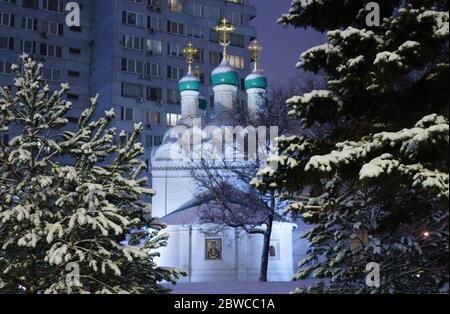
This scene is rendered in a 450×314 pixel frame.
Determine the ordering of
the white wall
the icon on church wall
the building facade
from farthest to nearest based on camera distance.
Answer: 1. the building facade
2. the icon on church wall
3. the white wall

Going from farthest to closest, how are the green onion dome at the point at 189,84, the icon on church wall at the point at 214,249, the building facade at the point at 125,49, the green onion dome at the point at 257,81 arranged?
the building facade at the point at 125,49 < the green onion dome at the point at 189,84 < the green onion dome at the point at 257,81 < the icon on church wall at the point at 214,249

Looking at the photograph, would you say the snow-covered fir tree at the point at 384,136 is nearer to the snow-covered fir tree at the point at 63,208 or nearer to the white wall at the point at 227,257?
the snow-covered fir tree at the point at 63,208

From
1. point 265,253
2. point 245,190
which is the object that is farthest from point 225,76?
point 265,253

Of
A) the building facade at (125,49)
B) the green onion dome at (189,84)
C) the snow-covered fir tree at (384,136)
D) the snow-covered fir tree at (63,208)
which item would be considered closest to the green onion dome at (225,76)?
the green onion dome at (189,84)

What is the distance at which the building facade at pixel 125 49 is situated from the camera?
2276 inches

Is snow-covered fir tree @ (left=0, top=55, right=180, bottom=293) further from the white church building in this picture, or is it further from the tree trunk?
the white church building

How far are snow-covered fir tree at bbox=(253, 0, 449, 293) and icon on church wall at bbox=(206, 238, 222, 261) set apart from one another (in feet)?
68.2

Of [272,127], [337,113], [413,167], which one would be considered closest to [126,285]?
[337,113]

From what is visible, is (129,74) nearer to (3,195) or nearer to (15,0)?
(15,0)

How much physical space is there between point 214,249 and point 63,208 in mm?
21426

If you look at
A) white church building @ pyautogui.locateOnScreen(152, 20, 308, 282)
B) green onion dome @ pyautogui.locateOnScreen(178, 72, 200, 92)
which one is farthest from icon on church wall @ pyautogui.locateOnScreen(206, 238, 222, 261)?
green onion dome @ pyautogui.locateOnScreen(178, 72, 200, 92)

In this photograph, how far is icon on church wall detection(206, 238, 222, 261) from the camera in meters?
33.2

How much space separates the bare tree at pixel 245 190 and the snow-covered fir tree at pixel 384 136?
58.1 feet

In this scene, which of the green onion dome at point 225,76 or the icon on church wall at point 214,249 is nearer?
the icon on church wall at point 214,249
